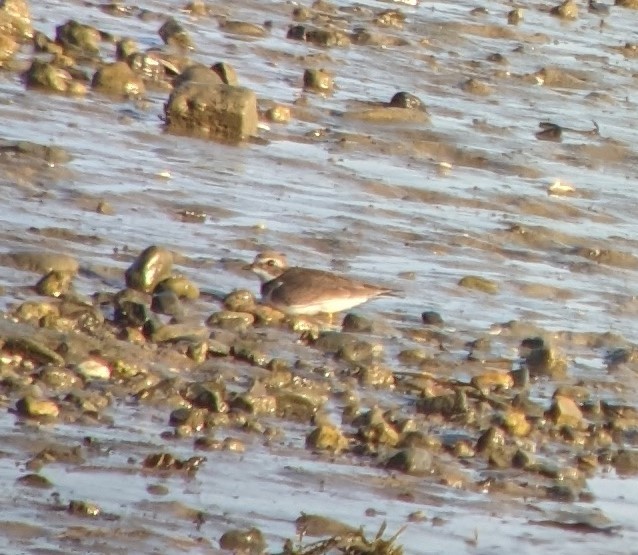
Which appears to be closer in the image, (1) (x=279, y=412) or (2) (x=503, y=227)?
(1) (x=279, y=412)

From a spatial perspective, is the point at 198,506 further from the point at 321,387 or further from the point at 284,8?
the point at 284,8

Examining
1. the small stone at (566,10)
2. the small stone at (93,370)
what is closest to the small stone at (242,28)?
the small stone at (566,10)

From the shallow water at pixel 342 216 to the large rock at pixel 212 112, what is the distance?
13 centimetres

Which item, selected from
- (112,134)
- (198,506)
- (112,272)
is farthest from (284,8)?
(198,506)

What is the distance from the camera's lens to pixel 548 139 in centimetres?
1402

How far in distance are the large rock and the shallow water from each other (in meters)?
0.13

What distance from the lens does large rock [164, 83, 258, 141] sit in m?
12.1

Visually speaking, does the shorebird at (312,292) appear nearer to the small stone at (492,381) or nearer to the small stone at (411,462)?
the small stone at (492,381)

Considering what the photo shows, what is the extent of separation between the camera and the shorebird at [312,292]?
8.98 m

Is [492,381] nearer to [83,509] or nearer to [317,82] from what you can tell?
[83,509]

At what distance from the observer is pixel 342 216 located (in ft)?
36.3

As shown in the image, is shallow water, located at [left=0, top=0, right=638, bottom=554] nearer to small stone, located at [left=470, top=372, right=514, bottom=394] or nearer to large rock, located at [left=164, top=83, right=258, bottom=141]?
large rock, located at [left=164, top=83, right=258, bottom=141]

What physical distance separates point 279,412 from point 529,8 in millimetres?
12018

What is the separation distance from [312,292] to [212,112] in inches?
135
